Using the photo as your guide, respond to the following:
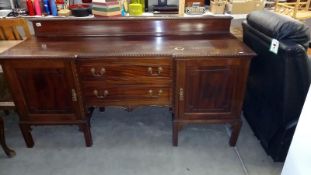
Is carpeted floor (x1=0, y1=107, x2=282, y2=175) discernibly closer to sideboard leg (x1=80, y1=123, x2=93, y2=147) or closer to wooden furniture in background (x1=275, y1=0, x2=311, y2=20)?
sideboard leg (x1=80, y1=123, x2=93, y2=147)

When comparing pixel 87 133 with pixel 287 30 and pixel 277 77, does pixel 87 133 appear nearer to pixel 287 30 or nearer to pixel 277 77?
pixel 277 77

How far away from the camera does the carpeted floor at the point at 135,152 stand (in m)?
1.66

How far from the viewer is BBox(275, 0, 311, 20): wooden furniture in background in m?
2.49

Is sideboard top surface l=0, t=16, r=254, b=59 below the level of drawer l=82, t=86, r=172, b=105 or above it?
above

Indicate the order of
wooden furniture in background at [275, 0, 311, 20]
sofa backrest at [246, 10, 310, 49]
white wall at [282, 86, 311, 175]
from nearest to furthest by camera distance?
white wall at [282, 86, 311, 175] < sofa backrest at [246, 10, 310, 49] < wooden furniture in background at [275, 0, 311, 20]

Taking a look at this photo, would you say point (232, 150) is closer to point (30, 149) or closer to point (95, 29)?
point (95, 29)

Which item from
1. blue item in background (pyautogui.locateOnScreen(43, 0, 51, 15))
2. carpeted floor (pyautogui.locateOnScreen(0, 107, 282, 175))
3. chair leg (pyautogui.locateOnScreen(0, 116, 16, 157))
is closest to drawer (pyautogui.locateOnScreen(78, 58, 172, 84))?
carpeted floor (pyautogui.locateOnScreen(0, 107, 282, 175))

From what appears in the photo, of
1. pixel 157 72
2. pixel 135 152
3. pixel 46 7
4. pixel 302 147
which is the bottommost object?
pixel 135 152

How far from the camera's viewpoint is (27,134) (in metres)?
1.79

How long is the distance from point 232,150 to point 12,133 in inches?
71.5

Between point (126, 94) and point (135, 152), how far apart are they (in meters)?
0.48

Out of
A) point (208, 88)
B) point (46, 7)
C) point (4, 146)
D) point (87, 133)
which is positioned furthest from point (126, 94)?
point (46, 7)

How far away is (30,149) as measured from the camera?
6.08ft

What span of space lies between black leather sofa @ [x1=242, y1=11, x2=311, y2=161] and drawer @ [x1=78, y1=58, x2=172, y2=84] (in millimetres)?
636
